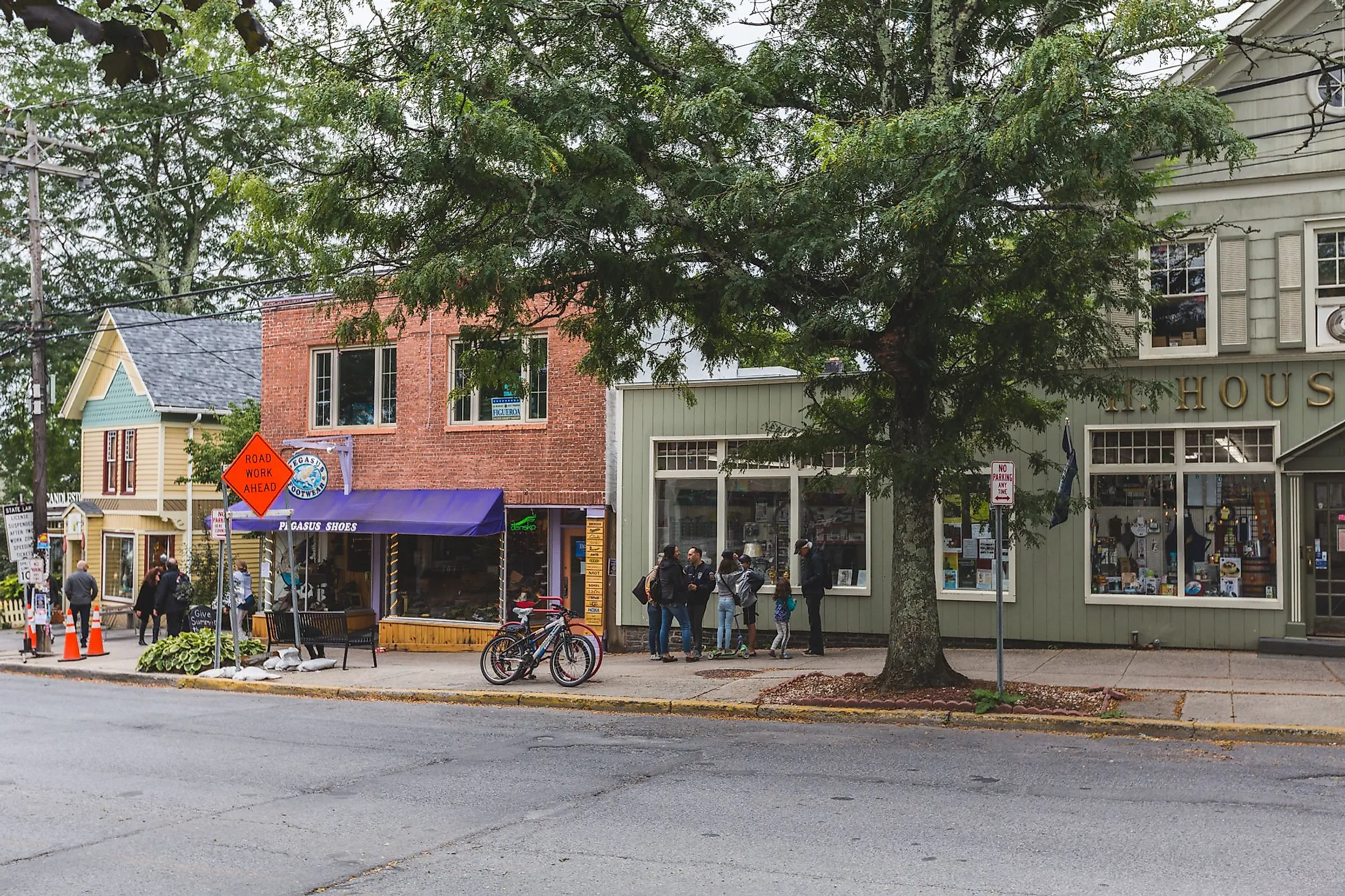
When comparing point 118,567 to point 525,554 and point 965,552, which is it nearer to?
point 525,554

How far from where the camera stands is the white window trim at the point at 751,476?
18.5 m

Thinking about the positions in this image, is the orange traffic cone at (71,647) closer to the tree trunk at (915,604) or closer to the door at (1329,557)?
the tree trunk at (915,604)

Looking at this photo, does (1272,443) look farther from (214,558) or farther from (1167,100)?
(214,558)

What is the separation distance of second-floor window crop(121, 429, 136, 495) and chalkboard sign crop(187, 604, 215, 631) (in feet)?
37.3

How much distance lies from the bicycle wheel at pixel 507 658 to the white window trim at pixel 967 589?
5794 mm

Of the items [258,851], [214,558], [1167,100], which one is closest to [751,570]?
[1167,100]

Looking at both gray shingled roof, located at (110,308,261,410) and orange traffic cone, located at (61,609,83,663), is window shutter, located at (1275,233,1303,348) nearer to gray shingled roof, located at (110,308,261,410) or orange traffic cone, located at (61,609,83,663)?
orange traffic cone, located at (61,609,83,663)

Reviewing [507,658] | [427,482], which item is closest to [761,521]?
[507,658]

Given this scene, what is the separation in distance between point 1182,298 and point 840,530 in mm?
5862

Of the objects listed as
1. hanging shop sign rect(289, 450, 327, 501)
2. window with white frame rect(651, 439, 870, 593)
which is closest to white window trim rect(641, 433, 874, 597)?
window with white frame rect(651, 439, 870, 593)

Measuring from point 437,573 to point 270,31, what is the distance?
12.5 meters

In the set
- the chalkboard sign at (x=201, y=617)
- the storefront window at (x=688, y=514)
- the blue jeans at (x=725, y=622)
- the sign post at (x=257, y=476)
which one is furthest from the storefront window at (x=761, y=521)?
the chalkboard sign at (x=201, y=617)

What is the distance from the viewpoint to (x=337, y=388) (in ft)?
78.1

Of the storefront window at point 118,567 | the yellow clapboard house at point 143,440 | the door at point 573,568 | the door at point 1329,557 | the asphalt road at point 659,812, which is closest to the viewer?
the asphalt road at point 659,812
